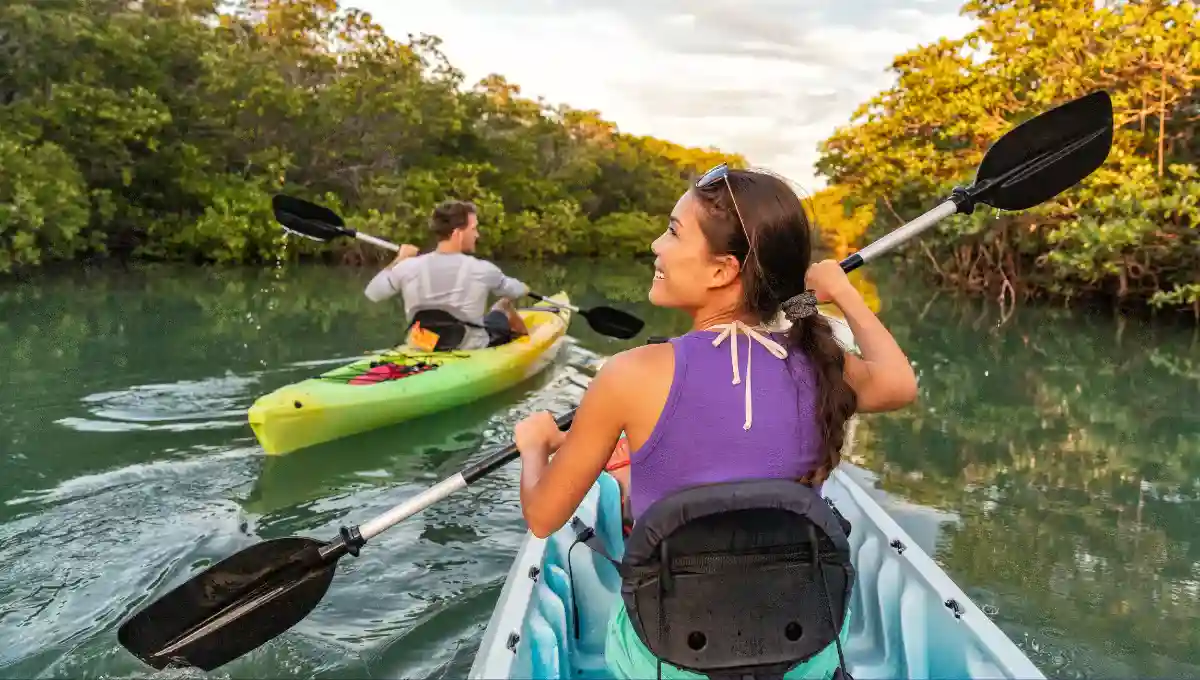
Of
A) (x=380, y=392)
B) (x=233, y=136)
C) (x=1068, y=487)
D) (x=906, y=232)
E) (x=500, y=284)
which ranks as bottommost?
(x=1068, y=487)

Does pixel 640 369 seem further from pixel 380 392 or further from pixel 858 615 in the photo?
pixel 380 392

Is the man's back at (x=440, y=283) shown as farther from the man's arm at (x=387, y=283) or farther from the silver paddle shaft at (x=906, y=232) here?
the silver paddle shaft at (x=906, y=232)

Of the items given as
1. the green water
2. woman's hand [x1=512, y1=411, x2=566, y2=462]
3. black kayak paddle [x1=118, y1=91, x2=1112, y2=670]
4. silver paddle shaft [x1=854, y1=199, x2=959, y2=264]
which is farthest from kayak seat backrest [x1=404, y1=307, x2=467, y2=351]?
woman's hand [x1=512, y1=411, x2=566, y2=462]

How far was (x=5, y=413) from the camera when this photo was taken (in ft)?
17.3

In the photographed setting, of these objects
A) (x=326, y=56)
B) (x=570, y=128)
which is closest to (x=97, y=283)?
(x=326, y=56)

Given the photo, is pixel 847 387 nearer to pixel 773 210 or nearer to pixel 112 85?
pixel 773 210

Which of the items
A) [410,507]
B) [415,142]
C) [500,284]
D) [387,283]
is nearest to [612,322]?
[500,284]

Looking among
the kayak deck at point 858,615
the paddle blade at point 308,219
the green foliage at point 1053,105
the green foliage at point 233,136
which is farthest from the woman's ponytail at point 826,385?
the green foliage at point 233,136

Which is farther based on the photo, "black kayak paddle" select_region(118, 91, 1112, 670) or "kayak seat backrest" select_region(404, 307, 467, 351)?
"kayak seat backrest" select_region(404, 307, 467, 351)

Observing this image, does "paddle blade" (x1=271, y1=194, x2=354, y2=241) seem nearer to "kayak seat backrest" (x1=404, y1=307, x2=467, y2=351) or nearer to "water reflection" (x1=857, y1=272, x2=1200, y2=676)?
"kayak seat backrest" (x1=404, y1=307, x2=467, y2=351)

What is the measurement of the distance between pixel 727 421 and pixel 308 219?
515cm

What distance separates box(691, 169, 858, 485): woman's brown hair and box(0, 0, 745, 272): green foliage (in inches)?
528

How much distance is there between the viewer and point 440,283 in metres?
5.51

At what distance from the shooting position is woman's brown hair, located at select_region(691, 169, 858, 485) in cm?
134
